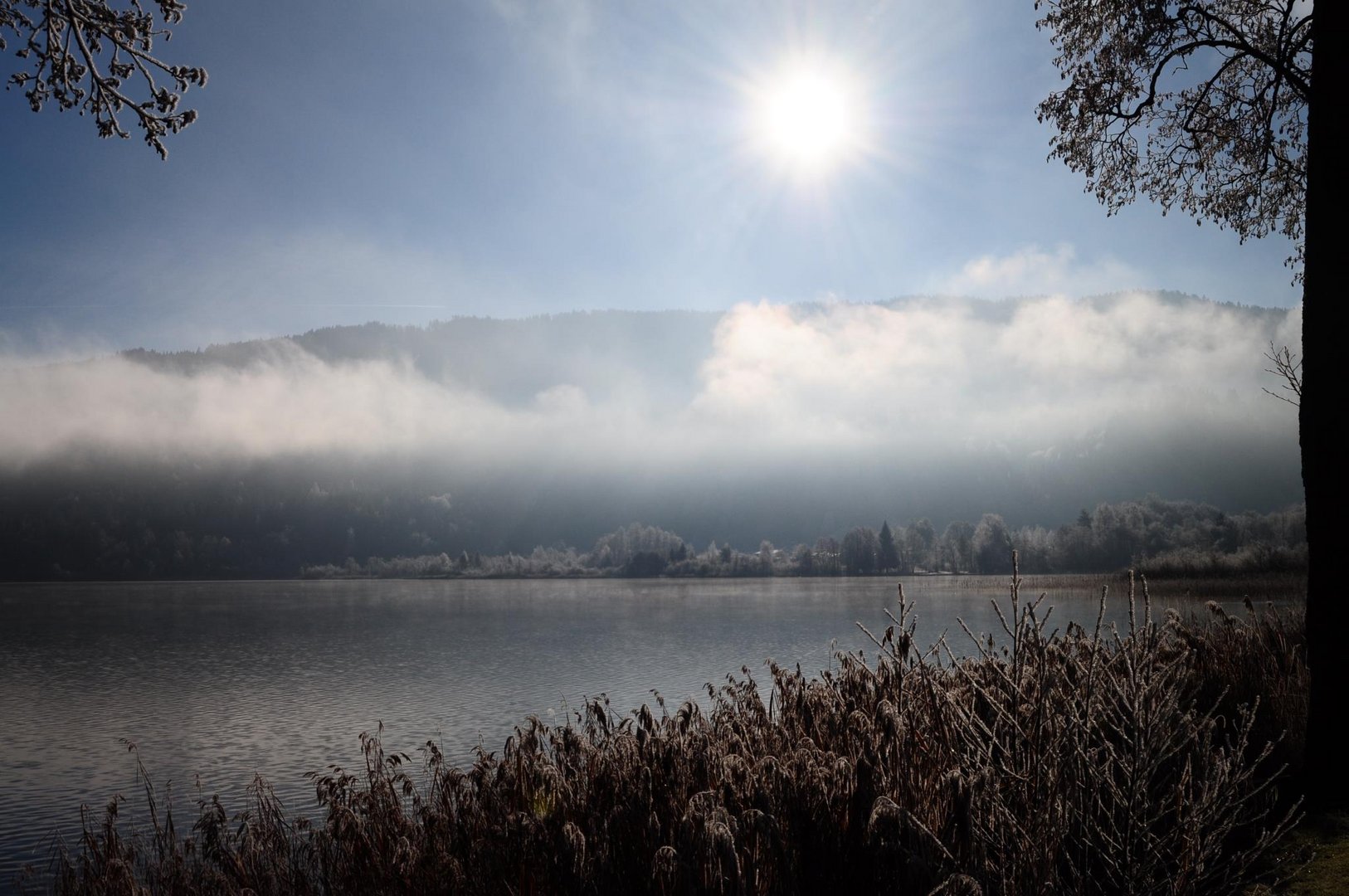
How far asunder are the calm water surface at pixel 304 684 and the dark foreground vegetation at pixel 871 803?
A: 125 centimetres

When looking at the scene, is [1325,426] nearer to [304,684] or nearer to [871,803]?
[871,803]

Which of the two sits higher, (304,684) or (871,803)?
(871,803)

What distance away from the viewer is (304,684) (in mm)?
33531

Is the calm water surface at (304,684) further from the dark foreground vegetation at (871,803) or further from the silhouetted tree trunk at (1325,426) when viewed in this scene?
the silhouetted tree trunk at (1325,426)

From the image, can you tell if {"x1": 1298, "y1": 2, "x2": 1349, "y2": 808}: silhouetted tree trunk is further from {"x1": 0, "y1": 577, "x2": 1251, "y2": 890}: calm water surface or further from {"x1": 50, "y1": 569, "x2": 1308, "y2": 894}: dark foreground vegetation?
{"x1": 0, "y1": 577, "x2": 1251, "y2": 890}: calm water surface

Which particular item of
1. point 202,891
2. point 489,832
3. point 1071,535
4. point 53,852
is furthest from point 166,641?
point 1071,535

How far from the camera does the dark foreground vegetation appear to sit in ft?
12.9

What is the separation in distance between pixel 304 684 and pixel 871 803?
1332 inches

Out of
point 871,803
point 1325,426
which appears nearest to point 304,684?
point 871,803

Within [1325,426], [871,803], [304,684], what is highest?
[1325,426]

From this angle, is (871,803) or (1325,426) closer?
(871,803)

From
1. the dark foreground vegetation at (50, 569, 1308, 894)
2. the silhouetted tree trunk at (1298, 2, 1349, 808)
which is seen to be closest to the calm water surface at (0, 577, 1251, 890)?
the dark foreground vegetation at (50, 569, 1308, 894)

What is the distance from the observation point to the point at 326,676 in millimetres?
35688

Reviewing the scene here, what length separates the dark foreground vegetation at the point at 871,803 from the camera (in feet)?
12.9
